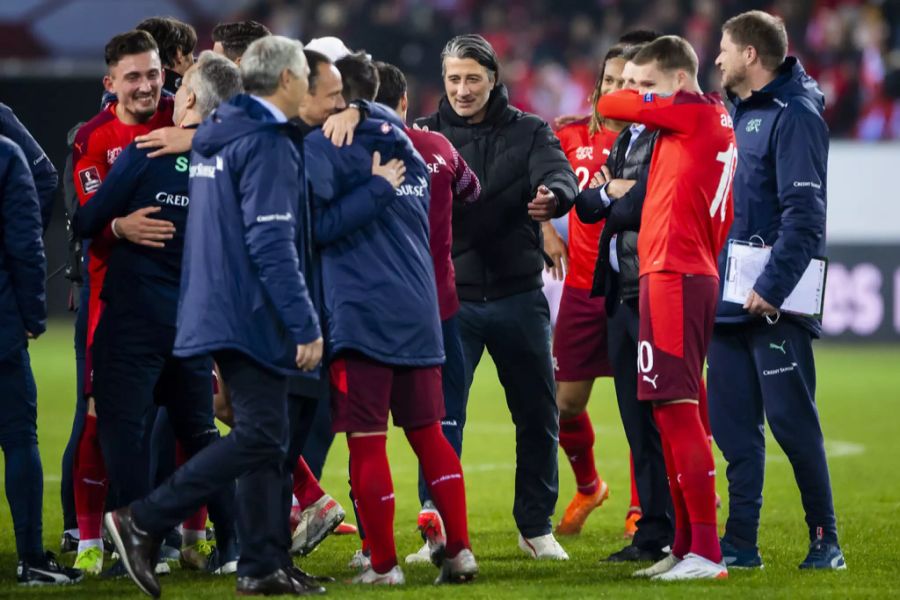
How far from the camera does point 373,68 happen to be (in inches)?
229

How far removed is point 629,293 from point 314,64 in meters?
1.83

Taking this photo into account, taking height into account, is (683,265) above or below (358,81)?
below

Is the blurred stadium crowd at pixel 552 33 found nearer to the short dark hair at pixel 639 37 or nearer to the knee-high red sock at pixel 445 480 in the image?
the short dark hair at pixel 639 37

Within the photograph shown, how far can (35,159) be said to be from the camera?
6812 mm

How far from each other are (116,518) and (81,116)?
15.5 m

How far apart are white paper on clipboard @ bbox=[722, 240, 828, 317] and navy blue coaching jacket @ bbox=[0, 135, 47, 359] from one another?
2834mm

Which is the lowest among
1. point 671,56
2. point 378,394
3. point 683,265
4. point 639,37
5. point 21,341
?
point 378,394

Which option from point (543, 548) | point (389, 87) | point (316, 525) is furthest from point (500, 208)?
point (316, 525)

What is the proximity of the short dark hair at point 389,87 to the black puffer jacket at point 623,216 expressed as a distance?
3.06ft

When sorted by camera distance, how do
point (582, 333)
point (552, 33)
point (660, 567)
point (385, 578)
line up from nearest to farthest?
point (385, 578)
point (660, 567)
point (582, 333)
point (552, 33)

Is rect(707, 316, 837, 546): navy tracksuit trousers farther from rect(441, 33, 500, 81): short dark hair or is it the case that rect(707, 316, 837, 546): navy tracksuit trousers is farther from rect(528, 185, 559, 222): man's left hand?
rect(441, 33, 500, 81): short dark hair

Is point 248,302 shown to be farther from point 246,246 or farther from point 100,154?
point 100,154

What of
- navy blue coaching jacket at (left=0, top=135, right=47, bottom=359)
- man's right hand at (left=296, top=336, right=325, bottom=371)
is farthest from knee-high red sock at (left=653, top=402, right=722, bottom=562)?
navy blue coaching jacket at (left=0, top=135, right=47, bottom=359)

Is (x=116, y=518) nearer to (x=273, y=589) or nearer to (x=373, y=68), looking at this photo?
(x=273, y=589)
